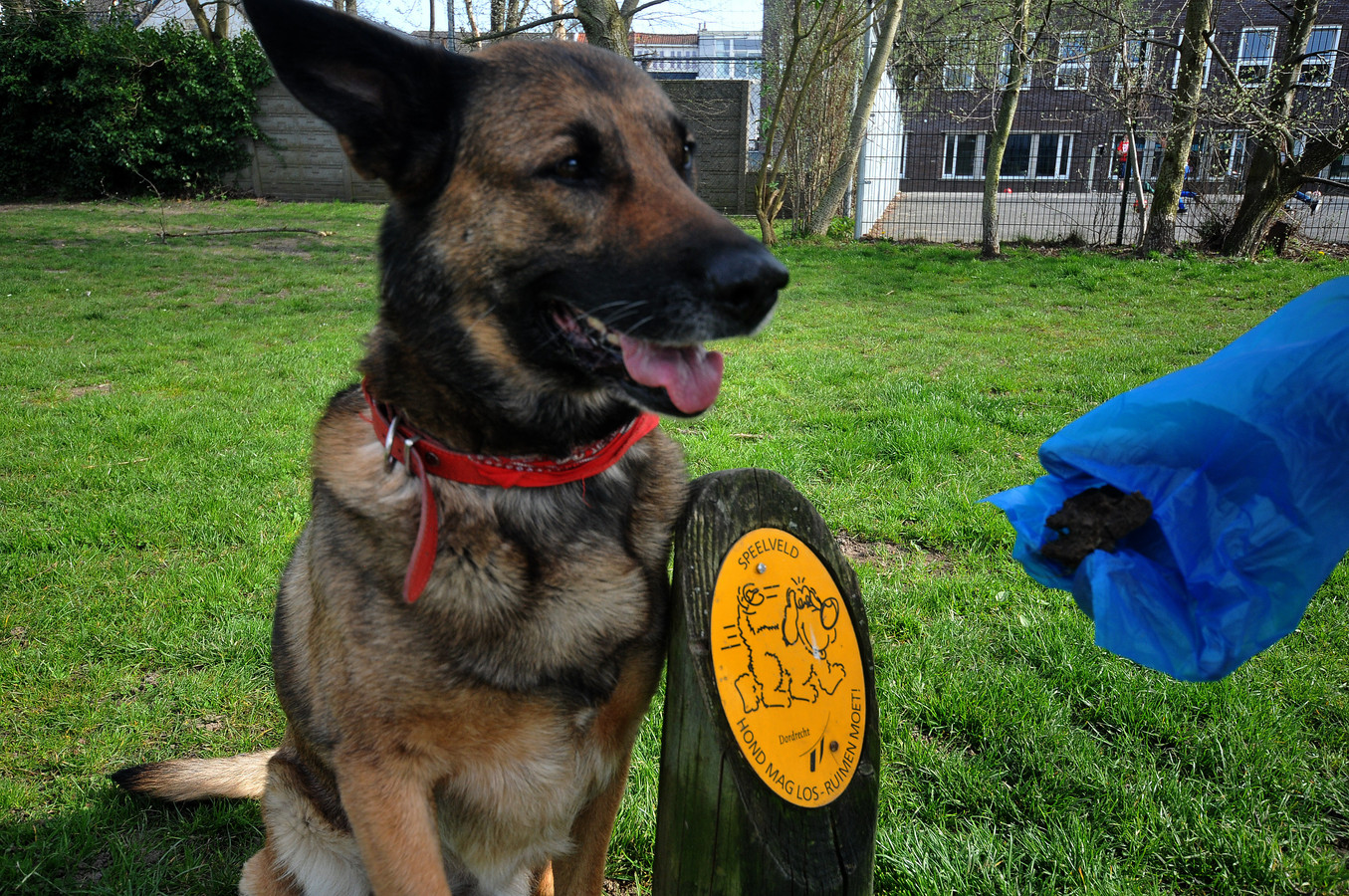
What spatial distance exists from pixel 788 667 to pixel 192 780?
1856mm

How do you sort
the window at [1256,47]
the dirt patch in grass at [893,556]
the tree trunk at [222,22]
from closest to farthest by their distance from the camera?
1. the dirt patch in grass at [893,556]
2. the window at [1256,47]
3. the tree trunk at [222,22]

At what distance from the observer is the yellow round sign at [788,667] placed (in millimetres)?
1601

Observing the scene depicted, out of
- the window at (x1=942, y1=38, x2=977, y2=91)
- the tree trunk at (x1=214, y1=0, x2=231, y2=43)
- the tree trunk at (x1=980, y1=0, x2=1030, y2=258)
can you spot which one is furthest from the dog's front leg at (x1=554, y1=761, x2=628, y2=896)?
the tree trunk at (x1=214, y1=0, x2=231, y2=43)

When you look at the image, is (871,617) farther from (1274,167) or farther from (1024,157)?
(1024,157)

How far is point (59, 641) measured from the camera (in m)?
3.24

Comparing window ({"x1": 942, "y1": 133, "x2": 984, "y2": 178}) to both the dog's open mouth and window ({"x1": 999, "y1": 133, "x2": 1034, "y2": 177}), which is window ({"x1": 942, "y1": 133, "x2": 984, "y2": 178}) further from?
the dog's open mouth

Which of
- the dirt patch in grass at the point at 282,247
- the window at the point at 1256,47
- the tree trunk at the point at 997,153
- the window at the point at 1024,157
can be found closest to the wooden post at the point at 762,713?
the tree trunk at the point at 997,153

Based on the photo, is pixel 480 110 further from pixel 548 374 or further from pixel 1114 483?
pixel 1114 483

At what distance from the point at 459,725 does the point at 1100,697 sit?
2.29 metres

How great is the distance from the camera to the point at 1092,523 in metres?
1.47

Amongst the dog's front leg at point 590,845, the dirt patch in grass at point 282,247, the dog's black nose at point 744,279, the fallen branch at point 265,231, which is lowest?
the dog's front leg at point 590,845

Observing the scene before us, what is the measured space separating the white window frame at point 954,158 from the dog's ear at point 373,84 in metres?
15.4

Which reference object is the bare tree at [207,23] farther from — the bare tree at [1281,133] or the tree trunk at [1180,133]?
the bare tree at [1281,133]

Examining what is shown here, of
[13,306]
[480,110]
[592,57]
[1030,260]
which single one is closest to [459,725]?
[480,110]
